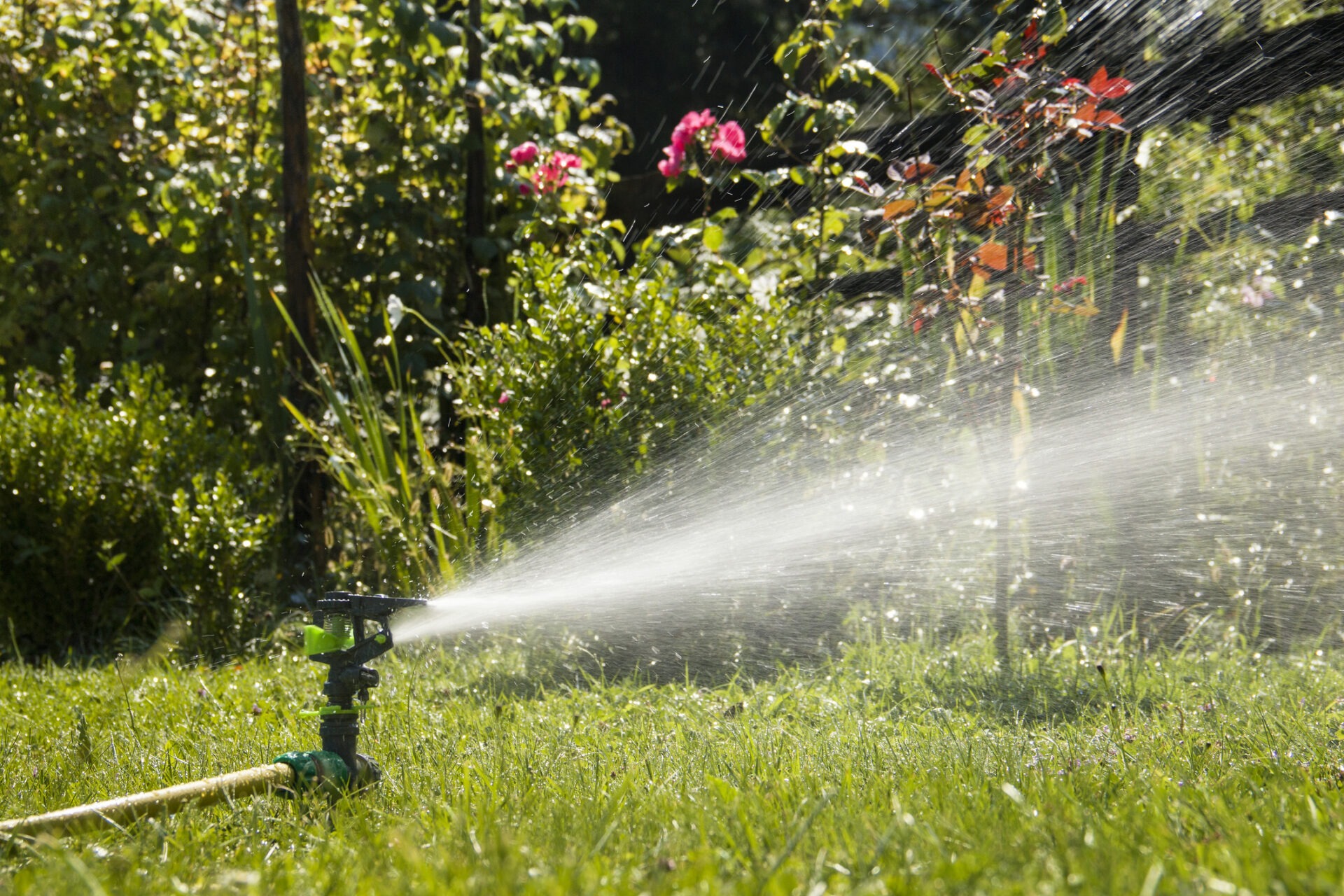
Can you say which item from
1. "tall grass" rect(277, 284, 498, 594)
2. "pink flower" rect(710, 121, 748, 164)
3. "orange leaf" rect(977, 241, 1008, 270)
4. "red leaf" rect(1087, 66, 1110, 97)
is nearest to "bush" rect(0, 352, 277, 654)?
"tall grass" rect(277, 284, 498, 594)

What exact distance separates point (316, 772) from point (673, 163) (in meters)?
2.90

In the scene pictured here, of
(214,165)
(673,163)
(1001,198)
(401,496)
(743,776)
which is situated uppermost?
(214,165)

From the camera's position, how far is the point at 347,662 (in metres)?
2.04

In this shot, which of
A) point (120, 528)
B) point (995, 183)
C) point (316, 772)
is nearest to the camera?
point (316, 772)

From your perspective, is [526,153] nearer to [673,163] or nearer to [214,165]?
[673,163]

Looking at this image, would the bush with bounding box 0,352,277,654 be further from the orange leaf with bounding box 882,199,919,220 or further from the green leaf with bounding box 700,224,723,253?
the orange leaf with bounding box 882,199,919,220

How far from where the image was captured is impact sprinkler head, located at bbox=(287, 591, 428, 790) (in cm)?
200

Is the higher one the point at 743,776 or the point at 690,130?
the point at 690,130

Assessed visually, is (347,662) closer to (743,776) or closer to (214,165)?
(743,776)

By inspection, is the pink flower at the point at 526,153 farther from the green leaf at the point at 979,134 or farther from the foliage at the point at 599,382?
the green leaf at the point at 979,134

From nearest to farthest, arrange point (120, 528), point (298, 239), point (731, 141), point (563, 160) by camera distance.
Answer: point (120, 528)
point (731, 141)
point (563, 160)
point (298, 239)

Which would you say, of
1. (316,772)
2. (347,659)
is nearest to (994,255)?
(347,659)

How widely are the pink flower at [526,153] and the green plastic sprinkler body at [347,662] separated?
2.91 m

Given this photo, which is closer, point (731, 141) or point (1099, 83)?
point (1099, 83)
